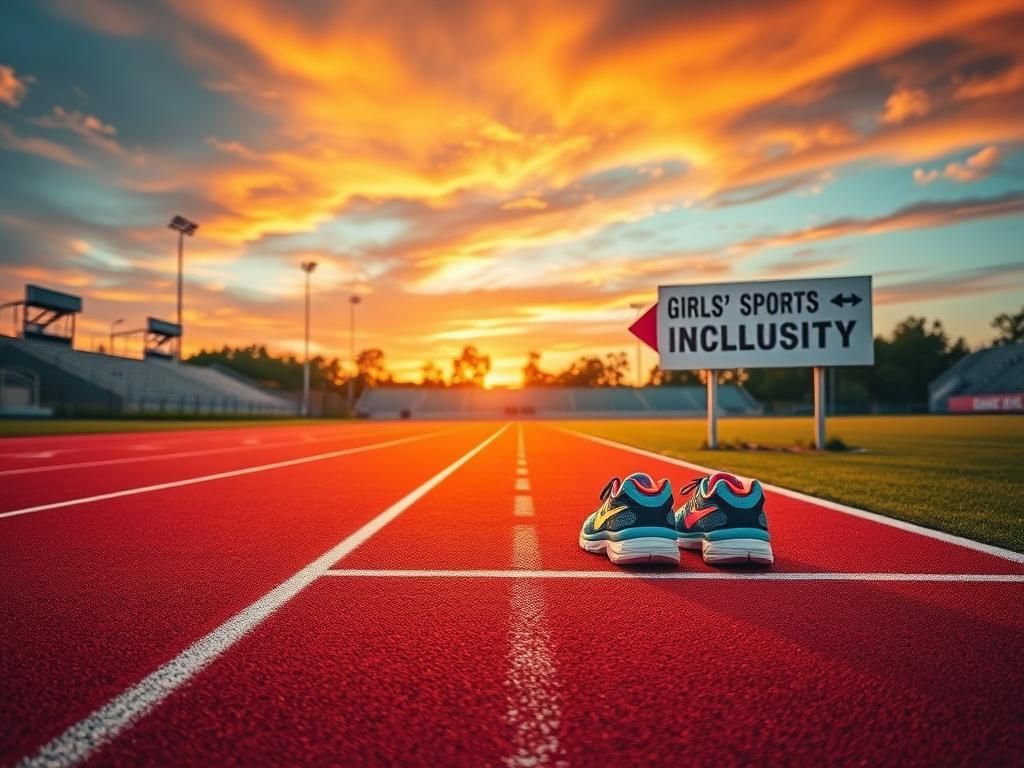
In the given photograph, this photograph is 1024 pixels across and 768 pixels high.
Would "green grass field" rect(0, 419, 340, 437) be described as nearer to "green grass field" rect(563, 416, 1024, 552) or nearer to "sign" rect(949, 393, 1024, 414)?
"green grass field" rect(563, 416, 1024, 552)

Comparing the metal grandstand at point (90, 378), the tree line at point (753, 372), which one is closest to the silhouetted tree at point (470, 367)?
the tree line at point (753, 372)

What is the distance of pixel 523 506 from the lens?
6.71 m

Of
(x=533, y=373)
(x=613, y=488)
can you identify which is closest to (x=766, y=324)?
(x=613, y=488)

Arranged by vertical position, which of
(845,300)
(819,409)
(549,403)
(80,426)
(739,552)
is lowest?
(80,426)

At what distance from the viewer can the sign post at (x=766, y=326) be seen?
15.2 meters

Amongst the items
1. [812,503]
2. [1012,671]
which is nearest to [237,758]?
[1012,671]

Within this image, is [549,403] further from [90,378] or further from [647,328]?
[647,328]

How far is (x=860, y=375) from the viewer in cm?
11119

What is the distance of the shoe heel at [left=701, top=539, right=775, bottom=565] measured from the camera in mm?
3957

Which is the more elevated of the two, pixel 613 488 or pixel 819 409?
pixel 819 409

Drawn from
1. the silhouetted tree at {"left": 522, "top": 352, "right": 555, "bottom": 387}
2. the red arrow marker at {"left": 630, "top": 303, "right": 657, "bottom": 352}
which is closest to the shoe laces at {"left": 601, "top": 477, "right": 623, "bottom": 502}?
the red arrow marker at {"left": 630, "top": 303, "right": 657, "bottom": 352}

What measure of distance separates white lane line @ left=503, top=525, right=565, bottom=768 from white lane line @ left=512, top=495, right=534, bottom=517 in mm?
2708

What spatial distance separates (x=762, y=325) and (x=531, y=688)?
48.7 feet

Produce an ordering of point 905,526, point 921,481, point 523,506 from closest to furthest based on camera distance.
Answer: point 905,526 < point 523,506 < point 921,481
